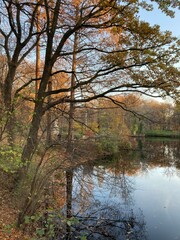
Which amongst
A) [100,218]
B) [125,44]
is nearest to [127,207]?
[100,218]

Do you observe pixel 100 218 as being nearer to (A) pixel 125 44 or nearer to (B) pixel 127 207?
(B) pixel 127 207

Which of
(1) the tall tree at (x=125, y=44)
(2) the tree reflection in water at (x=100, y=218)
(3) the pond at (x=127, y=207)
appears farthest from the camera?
(1) the tall tree at (x=125, y=44)

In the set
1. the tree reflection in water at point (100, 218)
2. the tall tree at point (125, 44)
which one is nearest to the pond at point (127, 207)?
the tree reflection in water at point (100, 218)

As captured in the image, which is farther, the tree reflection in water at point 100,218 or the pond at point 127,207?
the pond at point 127,207

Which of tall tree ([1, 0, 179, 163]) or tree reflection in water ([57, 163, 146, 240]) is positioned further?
tall tree ([1, 0, 179, 163])

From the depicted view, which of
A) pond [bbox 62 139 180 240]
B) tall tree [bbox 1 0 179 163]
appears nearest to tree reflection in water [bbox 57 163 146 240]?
pond [bbox 62 139 180 240]

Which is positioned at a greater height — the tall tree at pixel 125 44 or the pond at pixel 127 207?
the tall tree at pixel 125 44

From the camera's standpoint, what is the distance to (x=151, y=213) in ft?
26.2

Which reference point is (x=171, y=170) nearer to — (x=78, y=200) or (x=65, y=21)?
(x=78, y=200)

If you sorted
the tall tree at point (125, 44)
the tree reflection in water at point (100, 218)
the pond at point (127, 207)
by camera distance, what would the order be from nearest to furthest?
the tree reflection in water at point (100, 218), the pond at point (127, 207), the tall tree at point (125, 44)

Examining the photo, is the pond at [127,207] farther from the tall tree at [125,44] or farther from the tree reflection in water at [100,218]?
the tall tree at [125,44]

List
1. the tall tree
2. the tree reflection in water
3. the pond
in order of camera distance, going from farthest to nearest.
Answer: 1. the tall tree
2. the pond
3. the tree reflection in water

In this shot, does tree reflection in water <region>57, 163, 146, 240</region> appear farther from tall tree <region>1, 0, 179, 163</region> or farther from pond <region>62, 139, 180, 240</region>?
tall tree <region>1, 0, 179, 163</region>

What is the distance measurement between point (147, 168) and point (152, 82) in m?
9.39
